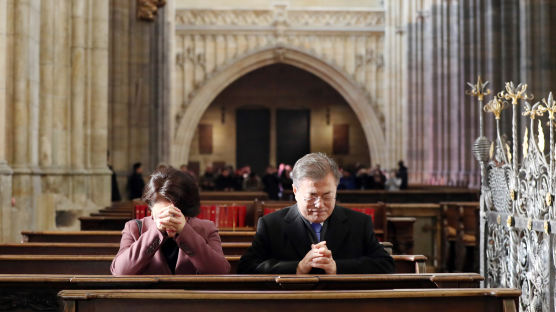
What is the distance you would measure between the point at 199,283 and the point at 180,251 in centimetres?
23

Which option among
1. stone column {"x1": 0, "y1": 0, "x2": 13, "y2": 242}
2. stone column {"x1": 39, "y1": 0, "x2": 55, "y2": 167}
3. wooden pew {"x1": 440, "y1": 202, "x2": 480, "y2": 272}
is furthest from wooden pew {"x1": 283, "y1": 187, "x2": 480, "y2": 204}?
stone column {"x1": 0, "y1": 0, "x2": 13, "y2": 242}

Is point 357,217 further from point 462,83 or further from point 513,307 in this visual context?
point 462,83

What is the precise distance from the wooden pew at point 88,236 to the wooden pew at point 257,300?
10.8ft

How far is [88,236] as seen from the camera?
5.89 m

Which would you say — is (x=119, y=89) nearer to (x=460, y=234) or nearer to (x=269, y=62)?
(x=460, y=234)

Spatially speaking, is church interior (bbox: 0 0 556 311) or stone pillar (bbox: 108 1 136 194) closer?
church interior (bbox: 0 0 556 311)

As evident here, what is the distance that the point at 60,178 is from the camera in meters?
9.21

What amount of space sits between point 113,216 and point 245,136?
21925mm

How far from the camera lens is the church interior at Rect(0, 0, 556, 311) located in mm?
3283

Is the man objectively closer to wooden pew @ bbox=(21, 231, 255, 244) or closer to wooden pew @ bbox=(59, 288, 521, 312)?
wooden pew @ bbox=(59, 288, 521, 312)

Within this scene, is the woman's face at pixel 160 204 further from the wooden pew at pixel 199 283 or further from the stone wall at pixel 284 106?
the stone wall at pixel 284 106

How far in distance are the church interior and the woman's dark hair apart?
31cm

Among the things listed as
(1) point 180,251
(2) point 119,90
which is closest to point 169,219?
(1) point 180,251

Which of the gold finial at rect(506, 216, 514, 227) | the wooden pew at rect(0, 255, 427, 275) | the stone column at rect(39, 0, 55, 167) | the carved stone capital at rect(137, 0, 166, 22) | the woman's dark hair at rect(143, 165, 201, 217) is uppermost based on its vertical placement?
the carved stone capital at rect(137, 0, 166, 22)
